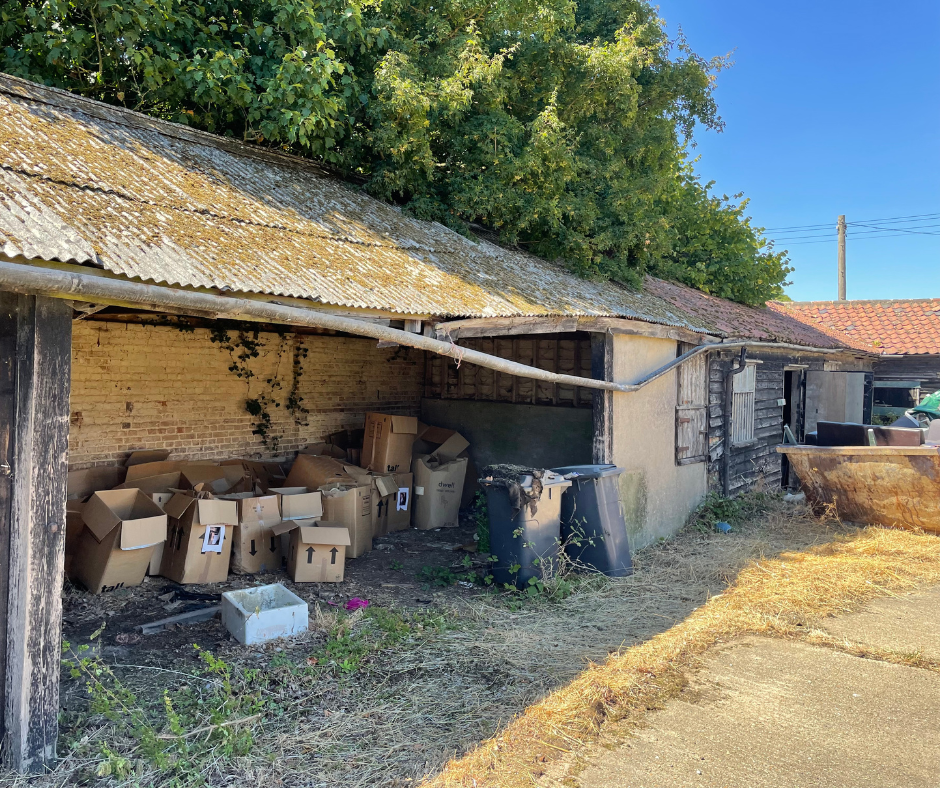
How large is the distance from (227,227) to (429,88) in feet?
13.3

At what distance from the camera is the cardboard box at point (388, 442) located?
28.4 feet

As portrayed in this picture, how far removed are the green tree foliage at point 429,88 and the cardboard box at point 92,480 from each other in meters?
4.04

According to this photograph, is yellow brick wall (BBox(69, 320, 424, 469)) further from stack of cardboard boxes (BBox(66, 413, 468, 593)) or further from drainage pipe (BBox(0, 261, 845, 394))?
drainage pipe (BBox(0, 261, 845, 394))

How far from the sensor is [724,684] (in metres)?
4.66

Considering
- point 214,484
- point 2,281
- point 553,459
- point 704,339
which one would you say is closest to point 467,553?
point 553,459

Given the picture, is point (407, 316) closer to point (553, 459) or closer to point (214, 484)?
point (214, 484)

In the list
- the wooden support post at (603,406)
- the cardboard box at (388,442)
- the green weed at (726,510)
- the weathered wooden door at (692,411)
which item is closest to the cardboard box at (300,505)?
the cardboard box at (388,442)

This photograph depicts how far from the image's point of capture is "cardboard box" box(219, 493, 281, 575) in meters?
6.69

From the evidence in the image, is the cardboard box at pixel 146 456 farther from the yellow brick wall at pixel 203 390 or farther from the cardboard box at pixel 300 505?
the cardboard box at pixel 300 505

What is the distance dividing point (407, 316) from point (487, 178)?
4.35m

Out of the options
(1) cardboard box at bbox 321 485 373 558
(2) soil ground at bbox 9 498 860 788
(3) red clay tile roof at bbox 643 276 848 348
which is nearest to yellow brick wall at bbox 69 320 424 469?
(1) cardboard box at bbox 321 485 373 558

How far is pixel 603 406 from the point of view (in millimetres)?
7387

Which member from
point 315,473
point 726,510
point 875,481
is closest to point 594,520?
point 315,473

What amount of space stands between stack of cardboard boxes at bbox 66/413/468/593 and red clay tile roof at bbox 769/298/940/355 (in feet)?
33.8
